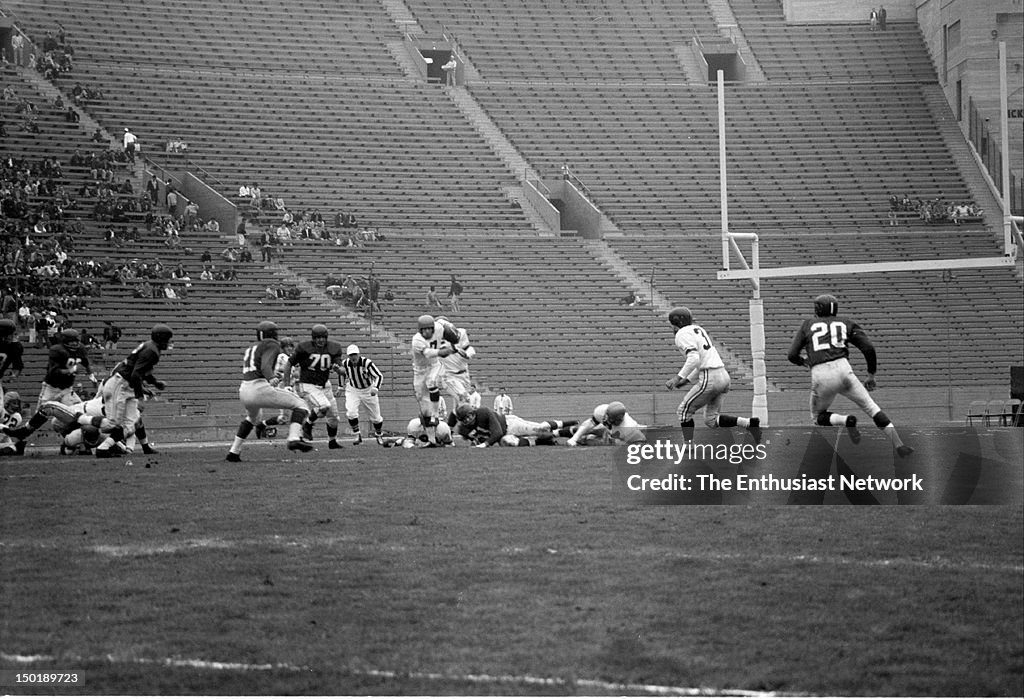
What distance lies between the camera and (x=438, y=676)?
4.37m

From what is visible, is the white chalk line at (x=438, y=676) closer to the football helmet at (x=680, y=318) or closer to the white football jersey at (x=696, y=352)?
the white football jersey at (x=696, y=352)

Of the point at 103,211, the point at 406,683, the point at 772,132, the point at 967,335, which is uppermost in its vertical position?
the point at 772,132

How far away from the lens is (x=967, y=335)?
88.1 ft

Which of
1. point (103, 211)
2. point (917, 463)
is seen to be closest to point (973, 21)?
point (103, 211)

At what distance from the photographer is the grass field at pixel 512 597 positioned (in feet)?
14.3

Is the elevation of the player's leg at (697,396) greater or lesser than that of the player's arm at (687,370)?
lesser

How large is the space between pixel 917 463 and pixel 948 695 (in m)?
7.12

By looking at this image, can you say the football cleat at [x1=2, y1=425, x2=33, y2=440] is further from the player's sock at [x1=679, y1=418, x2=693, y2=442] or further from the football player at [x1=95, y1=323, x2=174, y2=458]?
the player's sock at [x1=679, y1=418, x2=693, y2=442]

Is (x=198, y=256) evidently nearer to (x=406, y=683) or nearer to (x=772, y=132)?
(x=772, y=132)

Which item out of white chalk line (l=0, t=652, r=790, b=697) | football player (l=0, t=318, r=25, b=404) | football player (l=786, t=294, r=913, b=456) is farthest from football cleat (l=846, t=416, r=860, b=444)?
football player (l=0, t=318, r=25, b=404)

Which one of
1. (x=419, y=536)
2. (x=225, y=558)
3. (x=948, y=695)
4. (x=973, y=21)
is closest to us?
(x=948, y=695)

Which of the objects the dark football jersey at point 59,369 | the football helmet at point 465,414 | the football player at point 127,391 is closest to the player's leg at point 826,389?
the football helmet at point 465,414

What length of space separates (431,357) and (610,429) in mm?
2513

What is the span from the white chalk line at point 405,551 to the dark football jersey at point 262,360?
5.32 metres
